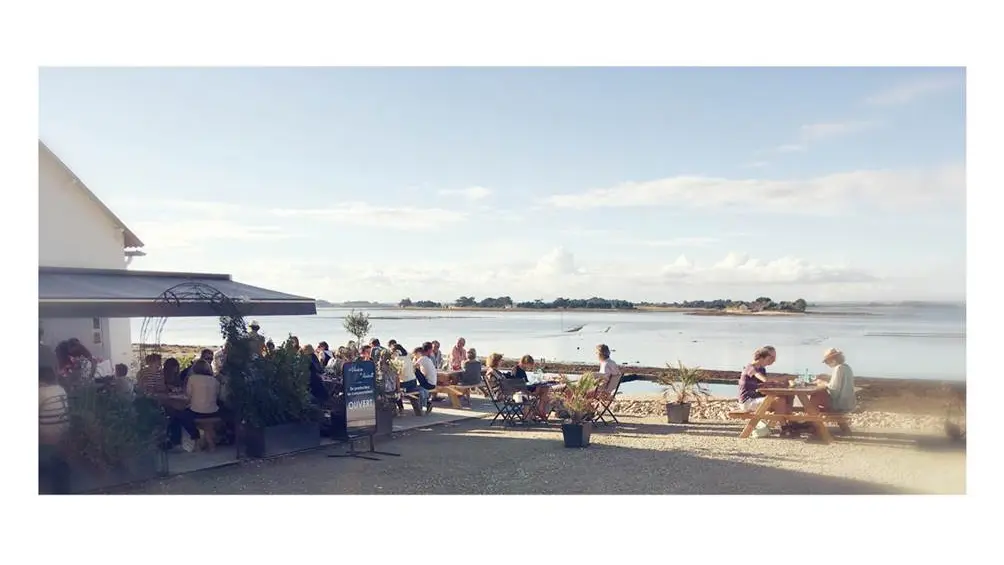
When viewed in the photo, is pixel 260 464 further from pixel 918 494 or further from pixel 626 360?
pixel 626 360

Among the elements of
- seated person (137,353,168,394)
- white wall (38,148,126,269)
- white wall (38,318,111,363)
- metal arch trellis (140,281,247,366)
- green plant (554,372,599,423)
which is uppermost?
white wall (38,148,126,269)

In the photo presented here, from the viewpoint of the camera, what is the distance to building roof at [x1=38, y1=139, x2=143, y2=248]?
14047 millimetres

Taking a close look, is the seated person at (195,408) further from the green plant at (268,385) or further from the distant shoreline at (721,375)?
the distant shoreline at (721,375)

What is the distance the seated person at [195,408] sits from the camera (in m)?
8.80

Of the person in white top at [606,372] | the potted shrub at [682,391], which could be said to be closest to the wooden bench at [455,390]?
the person in white top at [606,372]

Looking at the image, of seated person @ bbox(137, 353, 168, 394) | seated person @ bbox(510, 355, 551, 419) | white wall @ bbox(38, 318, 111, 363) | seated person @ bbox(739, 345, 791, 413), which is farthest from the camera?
white wall @ bbox(38, 318, 111, 363)

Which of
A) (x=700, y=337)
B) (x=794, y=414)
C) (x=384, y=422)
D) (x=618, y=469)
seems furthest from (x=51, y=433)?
(x=700, y=337)

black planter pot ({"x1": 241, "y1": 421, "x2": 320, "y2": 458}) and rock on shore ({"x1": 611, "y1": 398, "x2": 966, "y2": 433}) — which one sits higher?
black planter pot ({"x1": 241, "y1": 421, "x2": 320, "y2": 458})

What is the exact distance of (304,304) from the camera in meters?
10.2

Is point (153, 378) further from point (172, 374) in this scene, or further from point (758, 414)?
point (758, 414)

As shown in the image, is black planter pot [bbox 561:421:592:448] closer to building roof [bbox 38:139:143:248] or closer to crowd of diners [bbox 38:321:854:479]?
crowd of diners [bbox 38:321:854:479]

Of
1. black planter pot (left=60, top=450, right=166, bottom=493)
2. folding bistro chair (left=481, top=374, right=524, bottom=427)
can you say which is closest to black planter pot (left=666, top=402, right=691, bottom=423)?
folding bistro chair (left=481, top=374, right=524, bottom=427)

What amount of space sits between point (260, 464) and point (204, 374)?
4.66 ft

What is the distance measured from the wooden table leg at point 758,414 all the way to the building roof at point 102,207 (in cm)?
1152
